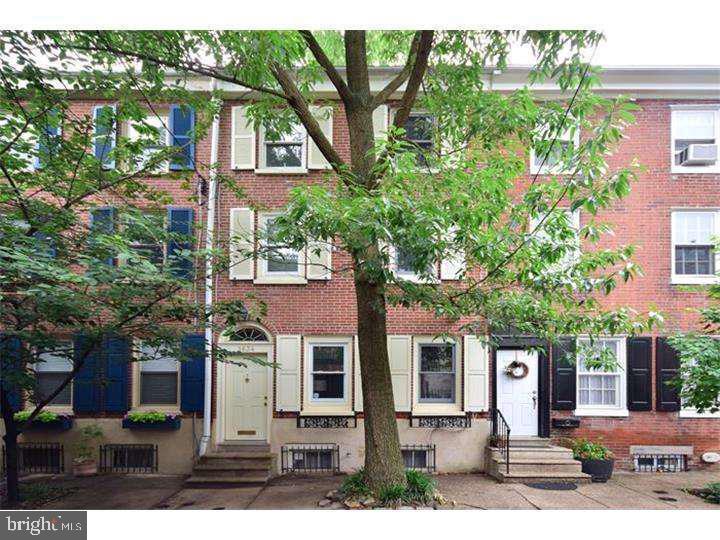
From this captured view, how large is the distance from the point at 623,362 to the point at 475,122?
21.5ft

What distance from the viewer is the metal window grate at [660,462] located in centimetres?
956

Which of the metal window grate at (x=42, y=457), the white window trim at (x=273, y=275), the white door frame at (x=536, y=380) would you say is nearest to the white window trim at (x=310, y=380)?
the white window trim at (x=273, y=275)

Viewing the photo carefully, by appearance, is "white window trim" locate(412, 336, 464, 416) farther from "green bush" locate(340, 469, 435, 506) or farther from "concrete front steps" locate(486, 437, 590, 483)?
"green bush" locate(340, 469, 435, 506)

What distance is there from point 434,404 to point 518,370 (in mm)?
1981

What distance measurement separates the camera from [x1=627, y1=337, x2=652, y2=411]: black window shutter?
974 centimetres

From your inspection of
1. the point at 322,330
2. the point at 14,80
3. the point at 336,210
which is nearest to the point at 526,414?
the point at 322,330

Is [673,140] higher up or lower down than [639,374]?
higher up

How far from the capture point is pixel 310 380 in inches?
388

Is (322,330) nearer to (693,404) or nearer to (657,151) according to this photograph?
(693,404)

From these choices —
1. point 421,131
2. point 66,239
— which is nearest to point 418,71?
point 421,131

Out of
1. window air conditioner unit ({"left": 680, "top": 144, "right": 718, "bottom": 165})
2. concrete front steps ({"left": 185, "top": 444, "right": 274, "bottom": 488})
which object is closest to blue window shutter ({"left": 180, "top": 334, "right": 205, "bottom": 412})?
concrete front steps ({"left": 185, "top": 444, "right": 274, "bottom": 488})

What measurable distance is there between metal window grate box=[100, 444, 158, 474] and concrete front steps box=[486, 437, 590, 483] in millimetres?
6931

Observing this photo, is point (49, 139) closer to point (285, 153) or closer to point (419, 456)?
point (285, 153)

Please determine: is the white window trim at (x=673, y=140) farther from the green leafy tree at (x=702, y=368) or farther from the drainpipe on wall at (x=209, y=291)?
the drainpipe on wall at (x=209, y=291)
